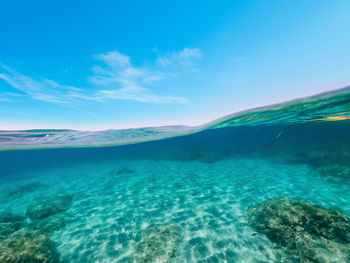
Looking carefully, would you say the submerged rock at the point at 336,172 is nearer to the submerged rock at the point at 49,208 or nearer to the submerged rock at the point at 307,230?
the submerged rock at the point at 307,230

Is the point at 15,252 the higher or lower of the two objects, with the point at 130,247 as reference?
higher

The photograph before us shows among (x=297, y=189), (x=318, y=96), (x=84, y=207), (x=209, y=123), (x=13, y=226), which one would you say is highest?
(x=318, y=96)

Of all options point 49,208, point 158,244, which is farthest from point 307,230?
point 49,208

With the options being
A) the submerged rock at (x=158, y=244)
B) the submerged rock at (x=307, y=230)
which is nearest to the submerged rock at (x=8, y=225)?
the submerged rock at (x=158, y=244)

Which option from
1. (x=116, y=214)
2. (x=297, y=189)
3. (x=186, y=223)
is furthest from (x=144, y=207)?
(x=297, y=189)

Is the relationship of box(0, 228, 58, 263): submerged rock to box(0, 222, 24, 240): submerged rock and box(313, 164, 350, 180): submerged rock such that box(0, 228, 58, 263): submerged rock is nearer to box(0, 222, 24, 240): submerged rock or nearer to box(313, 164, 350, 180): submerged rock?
box(0, 222, 24, 240): submerged rock

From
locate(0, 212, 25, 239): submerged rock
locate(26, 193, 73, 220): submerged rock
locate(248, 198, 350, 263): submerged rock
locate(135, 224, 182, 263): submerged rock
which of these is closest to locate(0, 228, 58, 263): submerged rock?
locate(0, 212, 25, 239): submerged rock

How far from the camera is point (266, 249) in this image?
17.0 feet

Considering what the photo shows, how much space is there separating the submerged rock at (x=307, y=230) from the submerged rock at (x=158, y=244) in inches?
137

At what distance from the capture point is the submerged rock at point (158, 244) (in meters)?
5.16

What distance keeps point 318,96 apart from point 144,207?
13770 millimetres

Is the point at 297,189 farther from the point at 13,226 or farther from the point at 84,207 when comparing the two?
the point at 13,226

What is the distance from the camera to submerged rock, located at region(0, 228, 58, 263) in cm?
481

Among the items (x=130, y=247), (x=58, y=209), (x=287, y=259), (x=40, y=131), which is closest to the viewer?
(x=287, y=259)
